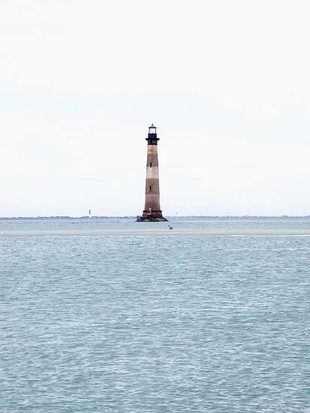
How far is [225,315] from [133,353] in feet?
27.7

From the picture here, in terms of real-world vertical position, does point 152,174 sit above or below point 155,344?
above

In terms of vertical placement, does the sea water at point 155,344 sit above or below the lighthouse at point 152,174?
below

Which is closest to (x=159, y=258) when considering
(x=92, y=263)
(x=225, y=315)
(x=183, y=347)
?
(x=92, y=263)

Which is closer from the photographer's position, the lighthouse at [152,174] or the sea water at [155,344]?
the sea water at [155,344]

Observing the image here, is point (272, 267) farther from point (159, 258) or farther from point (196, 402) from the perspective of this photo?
point (196, 402)

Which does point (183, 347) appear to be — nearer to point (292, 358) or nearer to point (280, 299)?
point (292, 358)

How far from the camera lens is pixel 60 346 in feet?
78.8

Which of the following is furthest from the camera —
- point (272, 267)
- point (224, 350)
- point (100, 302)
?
point (272, 267)

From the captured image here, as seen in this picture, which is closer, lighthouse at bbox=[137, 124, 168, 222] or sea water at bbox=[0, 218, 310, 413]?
sea water at bbox=[0, 218, 310, 413]

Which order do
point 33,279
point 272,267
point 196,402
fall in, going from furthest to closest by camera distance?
point 272,267 → point 33,279 → point 196,402

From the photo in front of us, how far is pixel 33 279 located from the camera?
48312 mm

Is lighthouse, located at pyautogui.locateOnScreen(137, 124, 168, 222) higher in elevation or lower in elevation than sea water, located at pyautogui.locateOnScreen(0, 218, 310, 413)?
higher

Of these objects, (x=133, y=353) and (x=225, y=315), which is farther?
(x=225, y=315)

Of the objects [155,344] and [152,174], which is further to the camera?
[152,174]
